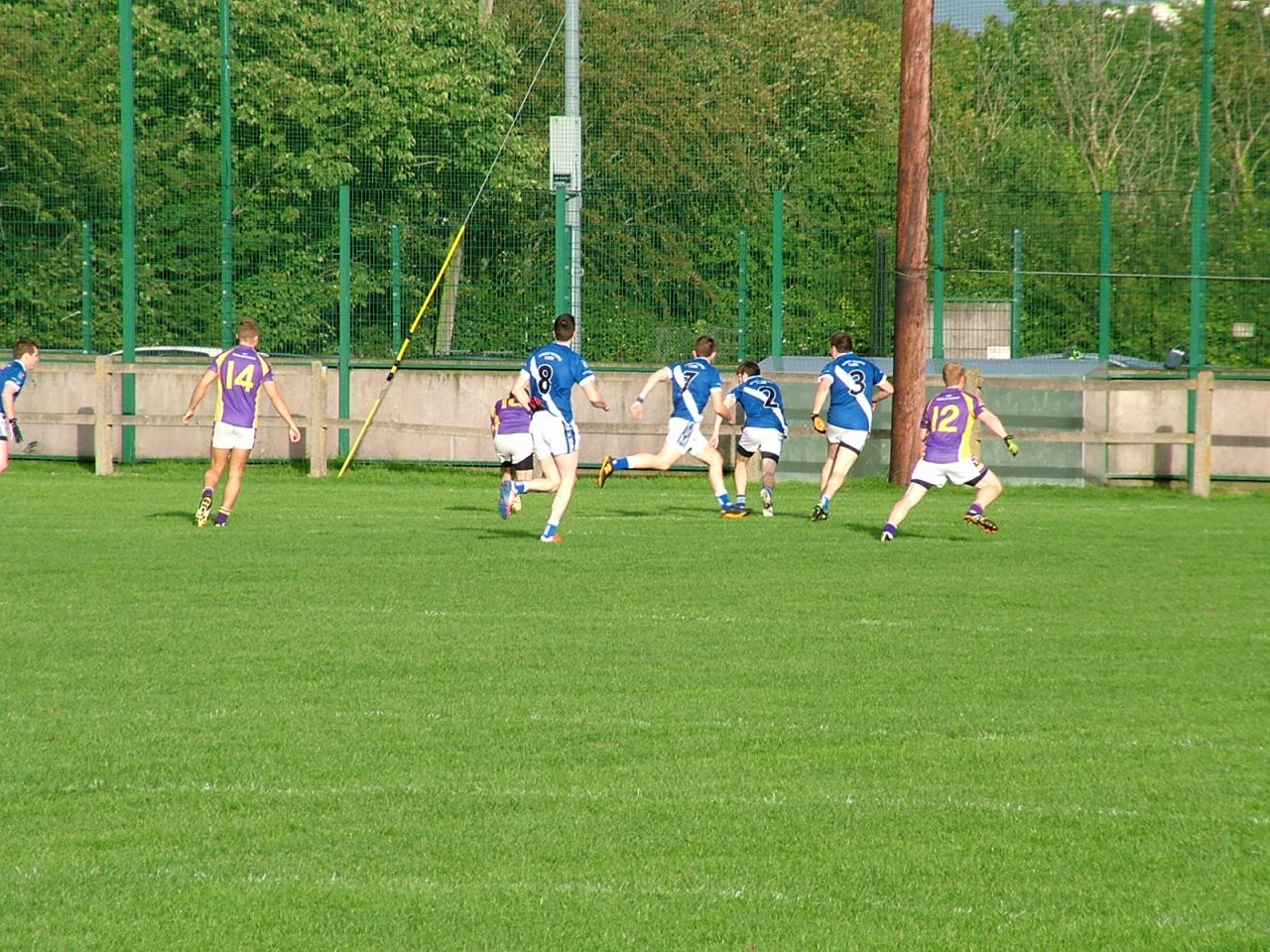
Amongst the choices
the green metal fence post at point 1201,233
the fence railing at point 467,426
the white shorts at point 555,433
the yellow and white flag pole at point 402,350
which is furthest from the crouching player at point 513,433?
the green metal fence post at point 1201,233

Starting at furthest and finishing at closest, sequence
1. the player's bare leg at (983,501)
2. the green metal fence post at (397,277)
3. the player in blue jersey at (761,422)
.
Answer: the green metal fence post at (397,277)
the player in blue jersey at (761,422)
the player's bare leg at (983,501)

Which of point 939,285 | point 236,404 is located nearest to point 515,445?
point 236,404

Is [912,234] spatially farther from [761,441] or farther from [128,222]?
[128,222]

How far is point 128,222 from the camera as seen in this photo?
25.1 meters

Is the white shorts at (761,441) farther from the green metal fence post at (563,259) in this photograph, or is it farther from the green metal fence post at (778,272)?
the green metal fence post at (563,259)

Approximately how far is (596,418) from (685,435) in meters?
4.76

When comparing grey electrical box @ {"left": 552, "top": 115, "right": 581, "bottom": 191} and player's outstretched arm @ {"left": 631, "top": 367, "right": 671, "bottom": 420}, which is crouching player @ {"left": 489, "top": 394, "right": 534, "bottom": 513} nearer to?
player's outstretched arm @ {"left": 631, "top": 367, "right": 671, "bottom": 420}

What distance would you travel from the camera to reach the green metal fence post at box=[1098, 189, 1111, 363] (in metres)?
23.2

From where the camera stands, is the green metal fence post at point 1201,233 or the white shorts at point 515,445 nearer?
the white shorts at point 515,445

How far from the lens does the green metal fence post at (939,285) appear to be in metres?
23.8

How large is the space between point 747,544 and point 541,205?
968 centimetres

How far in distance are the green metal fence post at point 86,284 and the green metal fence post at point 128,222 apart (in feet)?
1.92

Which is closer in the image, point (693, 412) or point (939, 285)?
point (693, 412)

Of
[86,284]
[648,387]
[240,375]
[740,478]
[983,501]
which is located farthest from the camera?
[86,284]
